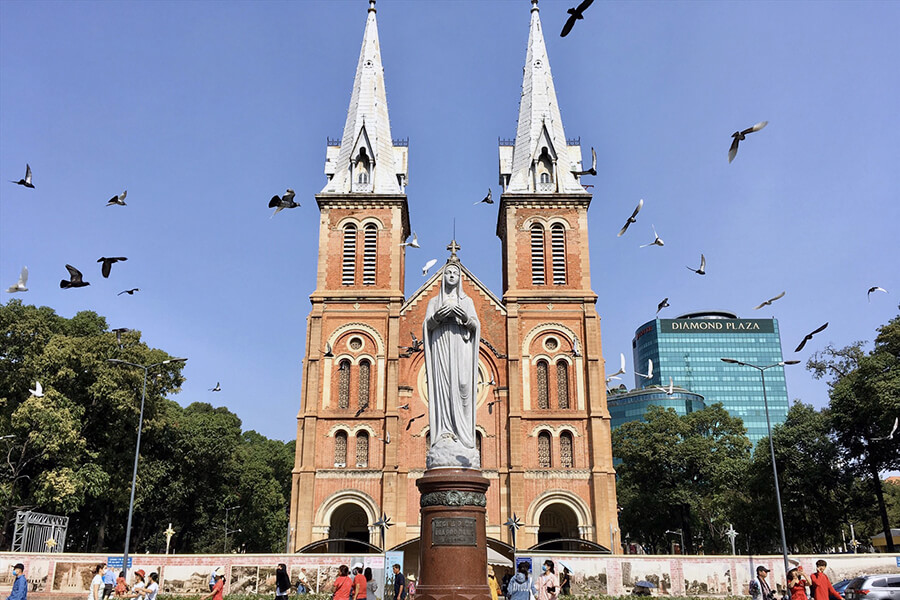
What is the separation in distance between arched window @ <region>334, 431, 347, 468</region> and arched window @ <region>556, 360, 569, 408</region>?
10251mm

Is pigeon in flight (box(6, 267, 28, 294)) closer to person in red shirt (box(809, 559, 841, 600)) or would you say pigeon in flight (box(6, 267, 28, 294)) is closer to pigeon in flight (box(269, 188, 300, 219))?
pigeon in flight (box(269, 188, 300, 219))

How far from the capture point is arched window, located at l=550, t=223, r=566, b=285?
40438 millimetres

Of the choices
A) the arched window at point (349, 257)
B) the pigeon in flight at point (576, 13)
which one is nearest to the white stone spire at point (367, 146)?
the arched window at point (349, 257)

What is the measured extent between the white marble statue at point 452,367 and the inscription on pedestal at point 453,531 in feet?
3.33

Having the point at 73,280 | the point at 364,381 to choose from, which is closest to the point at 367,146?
the point at 364,381

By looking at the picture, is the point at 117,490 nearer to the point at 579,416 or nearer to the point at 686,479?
the point at 579,416

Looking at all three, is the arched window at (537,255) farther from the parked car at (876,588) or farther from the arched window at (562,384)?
the parked car at (876,588)

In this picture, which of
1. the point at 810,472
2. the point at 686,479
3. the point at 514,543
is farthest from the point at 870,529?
the point at 514,543

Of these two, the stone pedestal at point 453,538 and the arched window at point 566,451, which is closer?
the stone pedestal at point 453,538

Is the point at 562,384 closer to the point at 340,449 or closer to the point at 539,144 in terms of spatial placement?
the point at 340,449

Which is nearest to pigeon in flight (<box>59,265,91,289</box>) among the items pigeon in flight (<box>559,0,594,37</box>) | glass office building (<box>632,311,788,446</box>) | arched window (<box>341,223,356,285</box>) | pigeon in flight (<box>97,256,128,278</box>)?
pigeon in flight (<box>97,256,128,278</box>)

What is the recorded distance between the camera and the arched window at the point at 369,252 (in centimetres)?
4044

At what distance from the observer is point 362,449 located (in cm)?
3719

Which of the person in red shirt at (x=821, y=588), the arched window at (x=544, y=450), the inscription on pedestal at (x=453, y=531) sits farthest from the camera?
the arched window at (x=544, y=450)
